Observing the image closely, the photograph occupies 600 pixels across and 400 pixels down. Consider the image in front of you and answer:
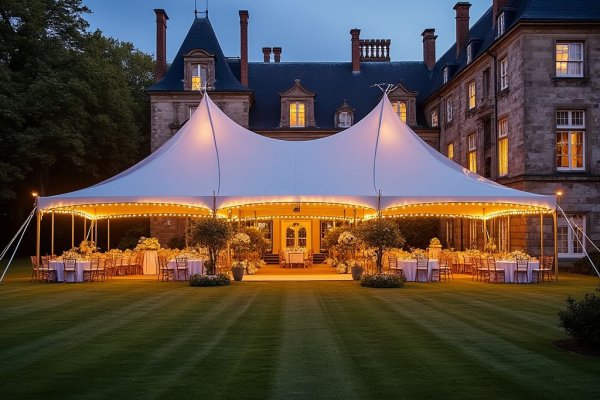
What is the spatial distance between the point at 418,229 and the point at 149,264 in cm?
1563

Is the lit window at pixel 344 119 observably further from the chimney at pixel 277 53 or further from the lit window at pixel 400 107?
the chimney at pixel 277 53

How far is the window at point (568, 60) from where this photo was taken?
78.4ft

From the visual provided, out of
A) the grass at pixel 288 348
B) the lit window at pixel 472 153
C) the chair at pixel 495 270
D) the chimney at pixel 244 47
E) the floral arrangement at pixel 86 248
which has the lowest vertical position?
the grass at pixel 288 348

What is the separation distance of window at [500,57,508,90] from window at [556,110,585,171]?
8.54 feet

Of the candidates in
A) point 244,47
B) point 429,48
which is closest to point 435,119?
point 429,48

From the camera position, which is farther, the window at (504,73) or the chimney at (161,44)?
the chimney at (161,44)

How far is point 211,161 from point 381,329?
1209cm

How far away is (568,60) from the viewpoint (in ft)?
78.5

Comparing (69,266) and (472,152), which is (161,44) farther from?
(69,266)

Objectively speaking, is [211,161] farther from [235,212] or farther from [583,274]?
[583,274]

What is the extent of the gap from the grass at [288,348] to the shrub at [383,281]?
2713 mm

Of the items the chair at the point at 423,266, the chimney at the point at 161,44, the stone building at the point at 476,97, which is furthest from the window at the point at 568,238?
the chimney at the point at 161,44

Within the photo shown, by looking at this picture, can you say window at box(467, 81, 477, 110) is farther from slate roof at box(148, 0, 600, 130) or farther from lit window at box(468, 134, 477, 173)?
slate roof at box(148, 0, 600, 130)

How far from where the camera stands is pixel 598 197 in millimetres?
23578
